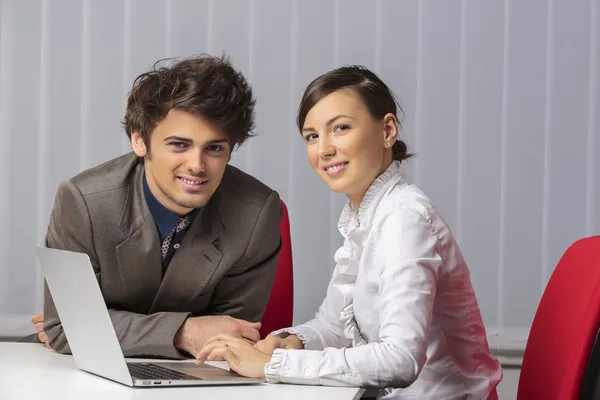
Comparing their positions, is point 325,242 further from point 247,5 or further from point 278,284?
point 247,5

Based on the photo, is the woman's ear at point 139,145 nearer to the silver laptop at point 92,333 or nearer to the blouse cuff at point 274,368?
the silver laptop at point 92,333

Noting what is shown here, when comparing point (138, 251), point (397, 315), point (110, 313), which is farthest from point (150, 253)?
point (397, 315)

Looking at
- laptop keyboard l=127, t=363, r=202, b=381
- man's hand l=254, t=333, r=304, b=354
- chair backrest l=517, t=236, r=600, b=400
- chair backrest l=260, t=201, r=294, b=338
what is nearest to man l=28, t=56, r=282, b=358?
man's hand l=254, t=333, r=304, b=354

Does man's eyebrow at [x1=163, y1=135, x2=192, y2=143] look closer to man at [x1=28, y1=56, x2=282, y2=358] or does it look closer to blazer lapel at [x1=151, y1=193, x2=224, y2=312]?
man at [x1=28, y1=56, x2=282, y2=358]

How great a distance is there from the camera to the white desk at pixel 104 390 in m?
1.29

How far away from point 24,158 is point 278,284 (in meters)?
1.22

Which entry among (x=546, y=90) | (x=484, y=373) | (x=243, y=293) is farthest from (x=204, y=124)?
(x=546, y=90)

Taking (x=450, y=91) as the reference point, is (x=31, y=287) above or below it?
below

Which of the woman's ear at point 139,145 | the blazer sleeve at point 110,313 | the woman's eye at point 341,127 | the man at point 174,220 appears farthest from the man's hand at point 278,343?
the woman's ear at point 139,145

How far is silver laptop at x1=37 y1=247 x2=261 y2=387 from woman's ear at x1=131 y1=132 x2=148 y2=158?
55 centimetres

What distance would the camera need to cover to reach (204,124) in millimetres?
1924

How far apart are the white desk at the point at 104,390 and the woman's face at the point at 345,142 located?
50 cm

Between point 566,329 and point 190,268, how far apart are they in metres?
0.87

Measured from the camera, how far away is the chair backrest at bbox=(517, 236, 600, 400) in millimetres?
1409
